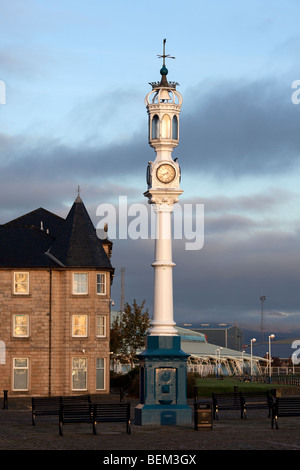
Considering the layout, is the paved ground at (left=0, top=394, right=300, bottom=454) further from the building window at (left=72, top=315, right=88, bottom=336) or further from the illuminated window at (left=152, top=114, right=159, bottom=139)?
the building window at (left=72, top=315, right=88, bottom=336)

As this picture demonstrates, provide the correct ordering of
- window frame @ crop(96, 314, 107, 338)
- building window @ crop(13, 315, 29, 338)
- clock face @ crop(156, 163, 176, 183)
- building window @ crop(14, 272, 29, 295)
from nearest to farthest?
1. clock face @ crop(156, 163, 176, 183)
2. building window @ crop(13, 315, 29, 338)
3. window frame @ crop(96, 314, 107, 338)
4. building window @ crop(14, 272, 29, 295)

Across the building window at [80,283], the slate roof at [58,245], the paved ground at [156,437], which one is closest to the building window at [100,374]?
the building window at [80,283]

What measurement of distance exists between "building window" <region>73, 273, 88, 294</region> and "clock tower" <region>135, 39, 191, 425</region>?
23856 mm

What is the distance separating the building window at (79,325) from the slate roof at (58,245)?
3.25m

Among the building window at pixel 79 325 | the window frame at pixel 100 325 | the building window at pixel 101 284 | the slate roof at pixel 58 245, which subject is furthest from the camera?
the building window at pixel 101 284

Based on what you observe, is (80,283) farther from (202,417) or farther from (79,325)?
(202,417)

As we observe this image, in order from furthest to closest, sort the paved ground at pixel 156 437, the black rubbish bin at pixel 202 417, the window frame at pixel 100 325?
the window frame at pixel 100 325
the black rubbish bin at pixel 202 417
the paved ground at pixel 156 437

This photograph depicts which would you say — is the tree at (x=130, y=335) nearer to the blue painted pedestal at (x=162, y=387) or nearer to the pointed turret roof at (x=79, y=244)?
the pointed turret roof at (x=79, y=244)

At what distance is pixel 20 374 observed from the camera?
57625 mm

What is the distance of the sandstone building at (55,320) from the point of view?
57.3 meters

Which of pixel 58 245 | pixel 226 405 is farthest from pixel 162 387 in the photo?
pixel 58 245

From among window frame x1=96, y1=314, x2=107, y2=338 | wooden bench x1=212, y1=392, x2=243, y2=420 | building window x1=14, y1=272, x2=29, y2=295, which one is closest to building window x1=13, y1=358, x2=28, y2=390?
building window x1=14, y1=272, x2=29, y2=295

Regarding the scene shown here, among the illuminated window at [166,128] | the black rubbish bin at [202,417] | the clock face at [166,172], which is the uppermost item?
the illuminated window at [166,128]

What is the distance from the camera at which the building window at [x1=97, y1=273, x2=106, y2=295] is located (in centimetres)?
5900
